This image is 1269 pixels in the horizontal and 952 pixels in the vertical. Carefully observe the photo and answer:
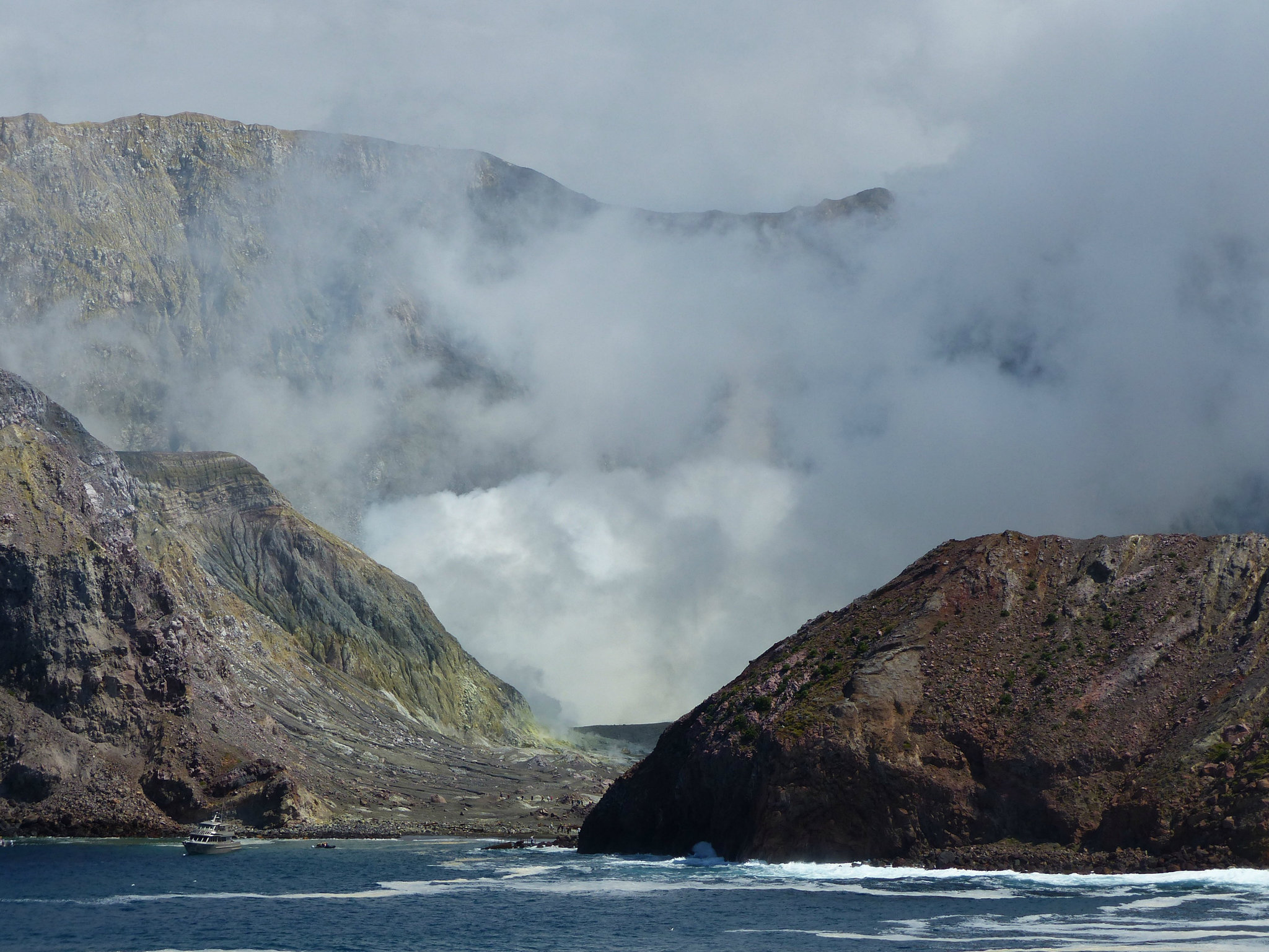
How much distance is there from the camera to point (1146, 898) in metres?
90.0

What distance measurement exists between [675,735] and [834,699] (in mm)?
22553

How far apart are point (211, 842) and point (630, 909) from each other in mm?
68826

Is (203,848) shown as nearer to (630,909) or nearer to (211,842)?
(211,842)

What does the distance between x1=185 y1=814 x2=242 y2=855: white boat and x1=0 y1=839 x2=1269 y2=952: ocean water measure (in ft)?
56.5

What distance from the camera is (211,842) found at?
148250 mm

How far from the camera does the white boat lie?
147 m

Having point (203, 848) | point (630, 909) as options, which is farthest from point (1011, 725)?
point (203, 848)

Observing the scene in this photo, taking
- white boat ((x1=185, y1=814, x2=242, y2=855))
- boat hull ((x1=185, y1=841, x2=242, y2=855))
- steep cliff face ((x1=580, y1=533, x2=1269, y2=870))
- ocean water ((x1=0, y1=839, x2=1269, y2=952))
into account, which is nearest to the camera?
ocean water ((x1=0, y1=839, x2=1269, y2=952))

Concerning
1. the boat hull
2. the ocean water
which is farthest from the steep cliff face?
the boat hull

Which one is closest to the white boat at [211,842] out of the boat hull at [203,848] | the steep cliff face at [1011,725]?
the boat hull at [203,848]

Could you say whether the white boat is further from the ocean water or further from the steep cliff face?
the steep cliff face

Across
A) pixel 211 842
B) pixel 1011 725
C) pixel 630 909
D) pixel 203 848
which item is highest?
pixel 1011 725

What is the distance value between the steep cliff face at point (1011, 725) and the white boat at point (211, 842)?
4702 cm

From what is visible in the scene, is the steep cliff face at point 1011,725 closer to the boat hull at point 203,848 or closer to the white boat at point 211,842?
the boat hull at point 203,848
